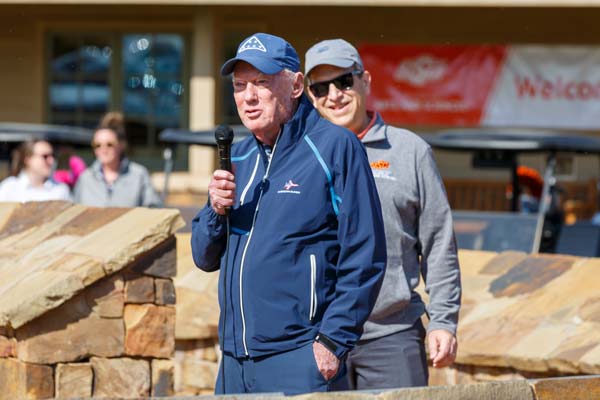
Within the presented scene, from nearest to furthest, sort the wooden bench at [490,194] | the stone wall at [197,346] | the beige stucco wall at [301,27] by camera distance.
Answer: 1. the stone wall at [197,346]
2. the wooden bench at [490,194]
3. the beige stucco wall at [301,27]

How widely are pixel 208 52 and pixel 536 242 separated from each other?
8.26 meters

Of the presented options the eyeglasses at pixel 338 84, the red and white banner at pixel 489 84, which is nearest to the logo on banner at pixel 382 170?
the eyeglasses at pixel 338 84

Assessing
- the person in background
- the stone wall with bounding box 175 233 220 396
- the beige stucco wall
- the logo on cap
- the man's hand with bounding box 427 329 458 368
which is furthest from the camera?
the beige stucco wall

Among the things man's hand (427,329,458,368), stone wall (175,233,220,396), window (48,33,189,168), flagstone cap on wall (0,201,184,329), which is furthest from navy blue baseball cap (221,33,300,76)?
window (48,33,189,168)

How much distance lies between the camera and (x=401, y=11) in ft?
57.4

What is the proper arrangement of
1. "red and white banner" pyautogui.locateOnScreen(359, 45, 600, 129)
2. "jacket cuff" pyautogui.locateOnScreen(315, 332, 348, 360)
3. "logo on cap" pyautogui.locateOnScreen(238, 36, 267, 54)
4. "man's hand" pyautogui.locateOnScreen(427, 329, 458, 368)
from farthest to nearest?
"red and white banner" pyautogui.locateOnScreen(359, 45, 600, 129)
"man's hand" pyautogui.locateOnScreen(427, 329, 458, 368)
"logo on cap" pyautogui.locateOnScreen(238, 36, 267, 54)
"jacket cuff" pyautogui.locateOnScreen(315, 332, 348, 360)

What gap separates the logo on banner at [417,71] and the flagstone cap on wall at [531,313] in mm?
11122

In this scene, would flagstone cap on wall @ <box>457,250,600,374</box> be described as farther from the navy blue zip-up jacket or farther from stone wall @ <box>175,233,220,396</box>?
the navy blue zip-up jacket

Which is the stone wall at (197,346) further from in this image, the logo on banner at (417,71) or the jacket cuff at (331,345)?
the logo on banner at (417,71)

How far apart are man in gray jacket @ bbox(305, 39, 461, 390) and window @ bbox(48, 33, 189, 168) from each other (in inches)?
527

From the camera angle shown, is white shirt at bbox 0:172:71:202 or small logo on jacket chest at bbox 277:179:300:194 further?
white shirt at bbox 0:172:71:202

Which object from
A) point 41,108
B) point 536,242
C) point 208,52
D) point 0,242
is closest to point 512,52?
point 208,52

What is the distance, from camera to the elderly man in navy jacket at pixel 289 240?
144 inches

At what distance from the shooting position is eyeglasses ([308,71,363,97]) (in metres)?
4.67
